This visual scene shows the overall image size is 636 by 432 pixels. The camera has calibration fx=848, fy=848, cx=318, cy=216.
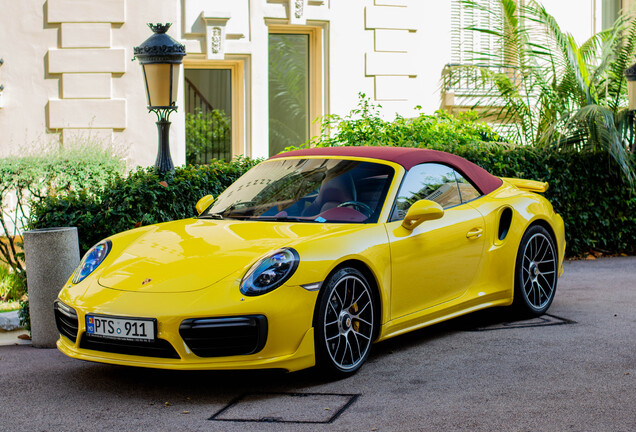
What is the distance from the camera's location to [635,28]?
12039 mm

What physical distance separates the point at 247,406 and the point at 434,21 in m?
11.0

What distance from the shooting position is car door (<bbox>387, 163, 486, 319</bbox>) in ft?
18.0

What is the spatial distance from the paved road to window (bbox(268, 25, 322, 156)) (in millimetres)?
7855

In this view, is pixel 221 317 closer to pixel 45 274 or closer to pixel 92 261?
pixel 92 261

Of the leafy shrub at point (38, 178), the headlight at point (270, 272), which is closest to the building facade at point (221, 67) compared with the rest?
the leafy shrub at point (38, 178)

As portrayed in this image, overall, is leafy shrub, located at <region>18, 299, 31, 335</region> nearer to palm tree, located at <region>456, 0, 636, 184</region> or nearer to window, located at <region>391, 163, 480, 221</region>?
window, located at <region>391, 163, 480, 221</region>

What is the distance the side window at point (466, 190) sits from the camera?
6344mm

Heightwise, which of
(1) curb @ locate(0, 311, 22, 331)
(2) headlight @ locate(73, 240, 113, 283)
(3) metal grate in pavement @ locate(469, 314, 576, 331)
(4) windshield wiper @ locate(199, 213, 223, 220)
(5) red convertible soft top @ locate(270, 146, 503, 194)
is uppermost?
(5) red convertible soft top @ locate(270, 146, 503, 194)

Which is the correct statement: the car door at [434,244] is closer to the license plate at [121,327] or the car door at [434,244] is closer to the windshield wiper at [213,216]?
the windshield wiper at [213,216]

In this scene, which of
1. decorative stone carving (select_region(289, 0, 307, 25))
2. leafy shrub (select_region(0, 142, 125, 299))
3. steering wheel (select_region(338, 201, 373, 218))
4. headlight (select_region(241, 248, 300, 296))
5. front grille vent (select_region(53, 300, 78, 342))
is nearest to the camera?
headlight (select_region(241, 248, 300, 296))

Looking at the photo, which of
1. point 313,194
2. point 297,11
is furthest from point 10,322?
point 297,11

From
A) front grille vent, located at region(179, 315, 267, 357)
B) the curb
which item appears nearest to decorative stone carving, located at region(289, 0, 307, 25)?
the curb

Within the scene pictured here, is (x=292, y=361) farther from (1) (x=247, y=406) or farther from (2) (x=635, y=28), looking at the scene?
(2) (x=635, y=28)

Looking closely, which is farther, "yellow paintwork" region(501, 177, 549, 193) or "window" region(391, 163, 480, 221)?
"yellow paintwork" region(501, 177, 549, 193)
